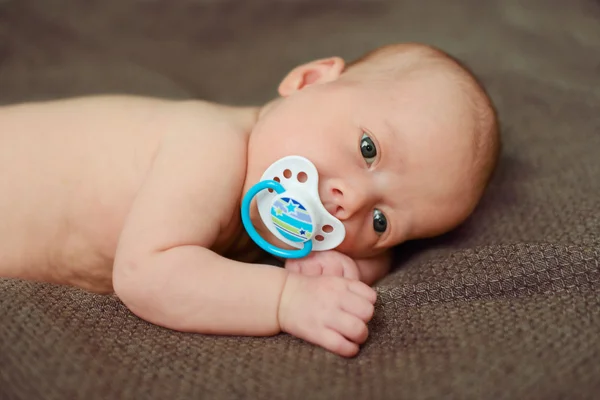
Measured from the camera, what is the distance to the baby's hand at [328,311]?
0.72m

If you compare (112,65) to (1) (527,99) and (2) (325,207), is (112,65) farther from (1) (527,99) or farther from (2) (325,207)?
(1) (527,99)

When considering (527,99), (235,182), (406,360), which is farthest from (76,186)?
(527,99)

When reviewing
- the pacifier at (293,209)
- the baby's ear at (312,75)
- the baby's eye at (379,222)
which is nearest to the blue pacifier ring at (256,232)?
the pacifier at (293,209)

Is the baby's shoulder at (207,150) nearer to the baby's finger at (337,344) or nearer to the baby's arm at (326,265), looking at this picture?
the baby's arm at (326,265)

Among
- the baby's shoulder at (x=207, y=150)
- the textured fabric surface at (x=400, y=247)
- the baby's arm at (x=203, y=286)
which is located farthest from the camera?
the baby's shoulder at (x=207, y=150)

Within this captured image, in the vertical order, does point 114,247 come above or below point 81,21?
below

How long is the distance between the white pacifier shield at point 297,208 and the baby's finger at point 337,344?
0.17 m

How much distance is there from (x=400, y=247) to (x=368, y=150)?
0.28m

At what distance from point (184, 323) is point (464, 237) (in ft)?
1.64

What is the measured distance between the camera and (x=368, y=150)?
866mm

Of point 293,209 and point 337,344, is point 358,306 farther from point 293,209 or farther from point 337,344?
point 293,209

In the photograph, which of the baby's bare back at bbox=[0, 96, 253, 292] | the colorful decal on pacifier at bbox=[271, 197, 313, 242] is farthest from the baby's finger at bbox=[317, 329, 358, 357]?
the baby's bare back at bbox=[0, 96, 253, 292]

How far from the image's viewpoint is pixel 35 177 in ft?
3.01

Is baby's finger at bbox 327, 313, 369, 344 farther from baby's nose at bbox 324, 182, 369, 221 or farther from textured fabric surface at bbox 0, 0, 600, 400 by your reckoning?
baby's nose at bbox 324, 182, 369, 221
